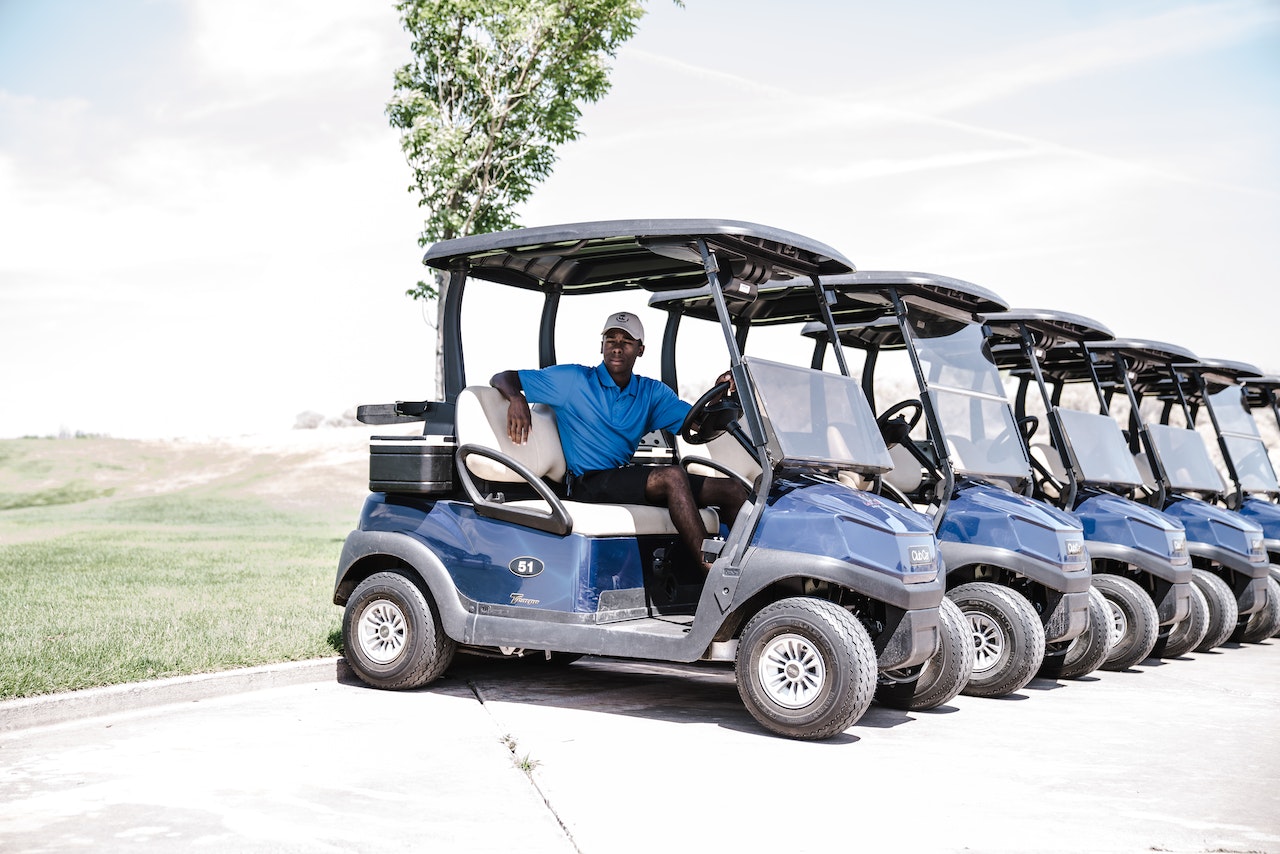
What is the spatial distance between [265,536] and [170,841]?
1471 cm

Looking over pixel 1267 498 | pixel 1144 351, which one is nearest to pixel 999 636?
pixel 1144 351

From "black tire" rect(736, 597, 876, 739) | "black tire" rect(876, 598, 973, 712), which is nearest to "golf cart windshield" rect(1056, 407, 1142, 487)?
"black tire" rect(876, 598, 973, 712)

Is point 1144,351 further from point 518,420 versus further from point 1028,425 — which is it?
point 518,420

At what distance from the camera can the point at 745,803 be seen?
14.6ft

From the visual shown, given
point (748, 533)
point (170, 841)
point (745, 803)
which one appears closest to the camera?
point (170, 841)

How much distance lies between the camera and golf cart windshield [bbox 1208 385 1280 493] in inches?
457

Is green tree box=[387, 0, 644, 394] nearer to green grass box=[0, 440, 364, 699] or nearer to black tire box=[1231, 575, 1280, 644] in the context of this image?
green grass box=[0, 440, 364, 699]

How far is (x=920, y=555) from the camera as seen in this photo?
582 centimetres

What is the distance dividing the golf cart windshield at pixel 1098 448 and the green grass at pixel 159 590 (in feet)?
16.8

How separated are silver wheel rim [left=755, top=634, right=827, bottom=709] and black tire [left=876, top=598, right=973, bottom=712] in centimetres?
92

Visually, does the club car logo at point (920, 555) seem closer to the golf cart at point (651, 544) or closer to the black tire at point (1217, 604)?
the golf cart at point (651, 544)

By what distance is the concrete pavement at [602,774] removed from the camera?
4035 millimetres

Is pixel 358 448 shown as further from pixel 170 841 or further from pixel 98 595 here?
pixel 170 841

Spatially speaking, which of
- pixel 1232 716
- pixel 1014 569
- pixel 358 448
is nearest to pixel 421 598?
pixel 1014 569
